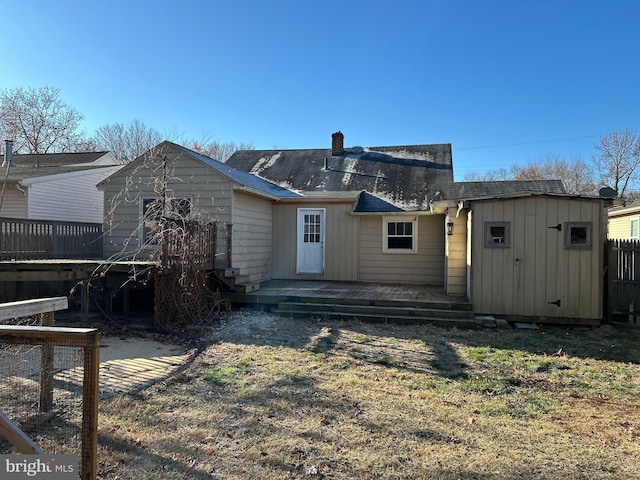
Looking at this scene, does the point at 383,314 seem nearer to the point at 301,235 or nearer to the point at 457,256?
the point at 457,256

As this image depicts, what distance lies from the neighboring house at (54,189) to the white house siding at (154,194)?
10.9 ft

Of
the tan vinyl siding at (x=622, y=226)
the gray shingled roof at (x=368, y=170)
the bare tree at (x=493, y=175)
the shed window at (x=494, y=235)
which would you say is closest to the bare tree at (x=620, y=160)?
the bare tree at (x=493, y=175)

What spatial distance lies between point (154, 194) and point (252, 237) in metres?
2.71

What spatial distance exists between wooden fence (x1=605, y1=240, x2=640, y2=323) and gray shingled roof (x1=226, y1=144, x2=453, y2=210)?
4.88m

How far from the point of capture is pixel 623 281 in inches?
309

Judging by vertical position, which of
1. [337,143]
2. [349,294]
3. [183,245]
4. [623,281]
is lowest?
[349,294]

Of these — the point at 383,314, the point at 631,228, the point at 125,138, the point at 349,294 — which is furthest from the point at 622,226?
the point at 125,138

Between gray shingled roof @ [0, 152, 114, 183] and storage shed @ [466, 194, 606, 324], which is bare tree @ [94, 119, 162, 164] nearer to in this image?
gray shingled roof @ [0, 152, 114, 183]

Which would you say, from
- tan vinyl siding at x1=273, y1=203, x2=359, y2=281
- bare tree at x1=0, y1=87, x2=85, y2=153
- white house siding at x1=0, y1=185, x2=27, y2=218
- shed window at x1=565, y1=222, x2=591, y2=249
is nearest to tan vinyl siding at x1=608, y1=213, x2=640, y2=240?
shed window at x1=565, y1=222, x2=591, y2=249

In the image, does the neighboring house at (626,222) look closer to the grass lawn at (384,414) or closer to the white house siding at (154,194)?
the grass lawn at (384,414)

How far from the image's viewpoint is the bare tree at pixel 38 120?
24938 millimetres

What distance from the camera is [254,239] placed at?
35.4 ft

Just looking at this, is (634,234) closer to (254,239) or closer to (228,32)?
(254,239)

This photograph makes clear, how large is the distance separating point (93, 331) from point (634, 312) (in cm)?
929
